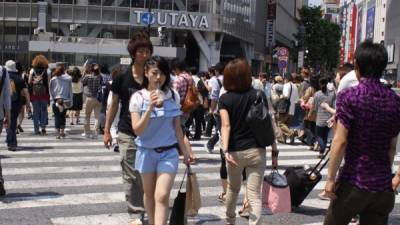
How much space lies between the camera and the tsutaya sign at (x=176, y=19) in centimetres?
5581

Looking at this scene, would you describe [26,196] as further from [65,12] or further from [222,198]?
[65,12]

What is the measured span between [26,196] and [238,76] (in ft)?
11.7

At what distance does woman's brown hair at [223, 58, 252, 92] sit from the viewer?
5957 mm

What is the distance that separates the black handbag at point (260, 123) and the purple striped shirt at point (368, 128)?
1646 mm

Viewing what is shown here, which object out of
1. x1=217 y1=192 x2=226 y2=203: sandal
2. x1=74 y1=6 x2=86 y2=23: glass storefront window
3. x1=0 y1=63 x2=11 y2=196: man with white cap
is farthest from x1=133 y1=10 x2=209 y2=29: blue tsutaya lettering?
x1=217 y1=192 x2=226 y2=203: sandal

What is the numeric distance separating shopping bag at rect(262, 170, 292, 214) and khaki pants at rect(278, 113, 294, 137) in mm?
8963

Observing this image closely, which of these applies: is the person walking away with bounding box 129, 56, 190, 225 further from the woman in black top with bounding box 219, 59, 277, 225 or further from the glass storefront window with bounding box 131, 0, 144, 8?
the glass storefront window with bounding box 131, 0, 144, 8

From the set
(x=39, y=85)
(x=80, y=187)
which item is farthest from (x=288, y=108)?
(x=80, y=187)

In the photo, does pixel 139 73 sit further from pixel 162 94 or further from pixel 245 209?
pixel 245 209

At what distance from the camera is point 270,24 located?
8412 centimetres

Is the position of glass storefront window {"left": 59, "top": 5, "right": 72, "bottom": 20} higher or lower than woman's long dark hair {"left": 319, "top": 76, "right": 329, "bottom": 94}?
higher

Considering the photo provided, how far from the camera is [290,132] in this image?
15695mm

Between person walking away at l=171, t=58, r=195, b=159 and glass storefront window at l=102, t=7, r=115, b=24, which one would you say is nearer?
person walking away at l=171, t=58, r=195, b=159

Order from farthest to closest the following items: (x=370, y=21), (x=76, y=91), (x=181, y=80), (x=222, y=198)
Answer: (x=370, y=21) → (x=76, y=91) → (x=181, y=80) → (x=222, y=198)
